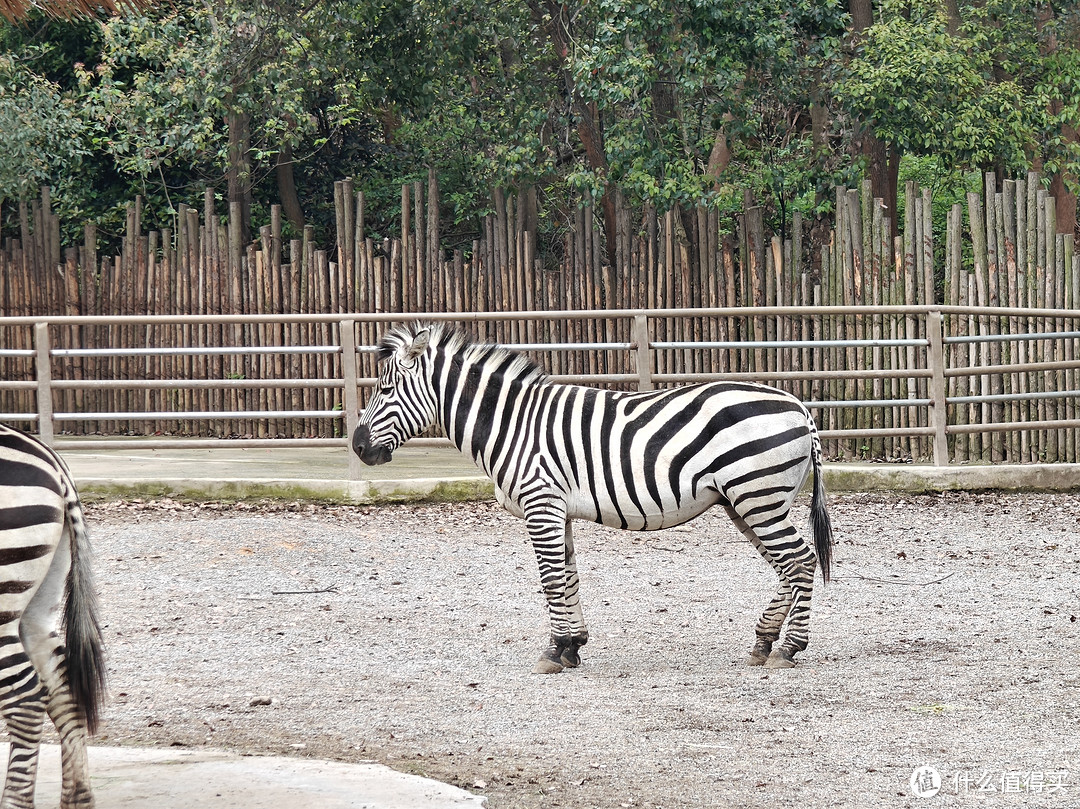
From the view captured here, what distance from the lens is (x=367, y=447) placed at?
20.3 feet

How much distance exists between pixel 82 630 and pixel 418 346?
244 cm

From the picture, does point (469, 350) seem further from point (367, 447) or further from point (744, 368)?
point (744, 368)

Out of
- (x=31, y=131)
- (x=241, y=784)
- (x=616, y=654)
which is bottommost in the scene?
(x=616, y=654)

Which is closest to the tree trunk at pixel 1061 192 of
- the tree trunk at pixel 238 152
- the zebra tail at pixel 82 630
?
the tree trunk at pixel 238 152

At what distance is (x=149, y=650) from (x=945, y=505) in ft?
17.5

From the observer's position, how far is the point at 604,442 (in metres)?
5.86

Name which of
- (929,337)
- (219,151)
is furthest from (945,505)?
(219,151)

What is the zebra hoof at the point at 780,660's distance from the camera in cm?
561

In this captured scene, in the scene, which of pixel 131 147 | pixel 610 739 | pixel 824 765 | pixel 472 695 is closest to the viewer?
pixel 824 765

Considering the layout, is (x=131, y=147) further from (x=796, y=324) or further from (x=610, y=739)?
(x=610, y=739)

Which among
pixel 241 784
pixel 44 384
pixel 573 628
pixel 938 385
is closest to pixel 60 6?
pixel 44 384

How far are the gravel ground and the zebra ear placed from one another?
4.17 ft

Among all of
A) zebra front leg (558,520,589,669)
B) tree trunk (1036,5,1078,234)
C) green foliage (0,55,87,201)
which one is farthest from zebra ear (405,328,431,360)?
tree trunk (1036,5,1078,234)

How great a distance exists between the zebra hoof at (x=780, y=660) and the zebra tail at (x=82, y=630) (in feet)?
8.96
